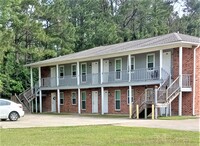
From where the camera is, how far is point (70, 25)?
47.8 meters

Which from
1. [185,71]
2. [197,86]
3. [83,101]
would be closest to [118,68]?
[83,101]

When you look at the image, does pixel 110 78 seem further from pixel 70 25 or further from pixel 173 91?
pixel 70 25

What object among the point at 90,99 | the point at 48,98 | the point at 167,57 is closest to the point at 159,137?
the point at 167,57

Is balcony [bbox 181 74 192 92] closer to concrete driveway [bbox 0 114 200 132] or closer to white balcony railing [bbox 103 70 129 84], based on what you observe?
concrete driveway [bbox 0 114 200 132]

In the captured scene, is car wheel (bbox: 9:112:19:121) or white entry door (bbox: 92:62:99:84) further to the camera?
white entry door (bbox: 92:62:99:84)

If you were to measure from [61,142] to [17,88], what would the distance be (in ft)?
97.2

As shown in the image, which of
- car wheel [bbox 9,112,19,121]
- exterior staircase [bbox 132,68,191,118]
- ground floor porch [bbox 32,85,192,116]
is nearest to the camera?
car wheel [bbox 9,112,19,121]

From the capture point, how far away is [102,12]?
179 ft

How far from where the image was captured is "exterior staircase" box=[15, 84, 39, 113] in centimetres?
3879

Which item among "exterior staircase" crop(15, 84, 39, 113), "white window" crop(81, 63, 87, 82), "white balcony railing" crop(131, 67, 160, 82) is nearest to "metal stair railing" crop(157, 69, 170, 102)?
"white balcony railing" crop(131, 67, 160, 82)

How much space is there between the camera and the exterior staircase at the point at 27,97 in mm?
38787

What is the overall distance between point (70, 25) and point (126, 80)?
1914cm

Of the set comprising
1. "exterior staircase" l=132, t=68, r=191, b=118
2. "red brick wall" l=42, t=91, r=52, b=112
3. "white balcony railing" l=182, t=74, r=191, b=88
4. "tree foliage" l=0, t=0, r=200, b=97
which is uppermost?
"tree foliage" l=0, t=0, r=200, b=97

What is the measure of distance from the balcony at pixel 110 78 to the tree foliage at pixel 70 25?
5025 mm
